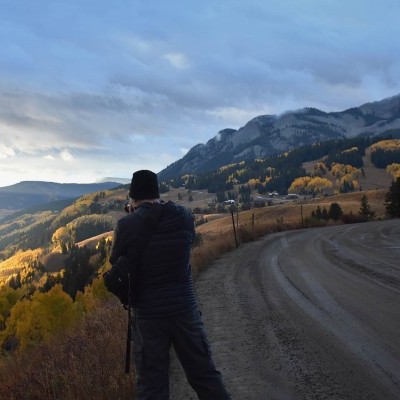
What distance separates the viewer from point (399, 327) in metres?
7.12

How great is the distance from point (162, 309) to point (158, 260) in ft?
1.41

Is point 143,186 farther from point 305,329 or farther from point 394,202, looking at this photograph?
point 394,202

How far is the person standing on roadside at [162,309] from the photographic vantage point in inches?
140

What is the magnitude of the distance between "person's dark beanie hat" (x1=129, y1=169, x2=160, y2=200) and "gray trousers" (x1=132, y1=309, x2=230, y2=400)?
1.11 metres

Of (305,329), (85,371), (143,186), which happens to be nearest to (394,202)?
(305,329)

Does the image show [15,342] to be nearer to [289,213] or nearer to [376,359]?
[376,359]

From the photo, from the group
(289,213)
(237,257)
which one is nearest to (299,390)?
(237,257)

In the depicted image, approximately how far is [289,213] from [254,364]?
92.1 m

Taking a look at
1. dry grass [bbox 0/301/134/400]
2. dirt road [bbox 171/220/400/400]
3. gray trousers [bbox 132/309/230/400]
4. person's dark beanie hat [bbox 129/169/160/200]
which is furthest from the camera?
dirt road [bbox 171/220/400/400]

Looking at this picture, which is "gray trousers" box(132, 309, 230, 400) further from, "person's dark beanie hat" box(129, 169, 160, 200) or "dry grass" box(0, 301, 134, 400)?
"dry grass" box(0, 301, 134, 400)

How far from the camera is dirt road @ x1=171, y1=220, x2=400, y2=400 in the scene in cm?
516

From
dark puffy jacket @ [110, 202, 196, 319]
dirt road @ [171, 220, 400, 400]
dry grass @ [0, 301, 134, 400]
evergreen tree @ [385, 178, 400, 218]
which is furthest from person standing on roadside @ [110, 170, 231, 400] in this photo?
evergreen tree @ [385, 178, 400, 218]

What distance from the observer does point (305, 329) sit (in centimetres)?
739

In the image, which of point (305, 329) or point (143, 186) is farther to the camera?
point (305, 329)
